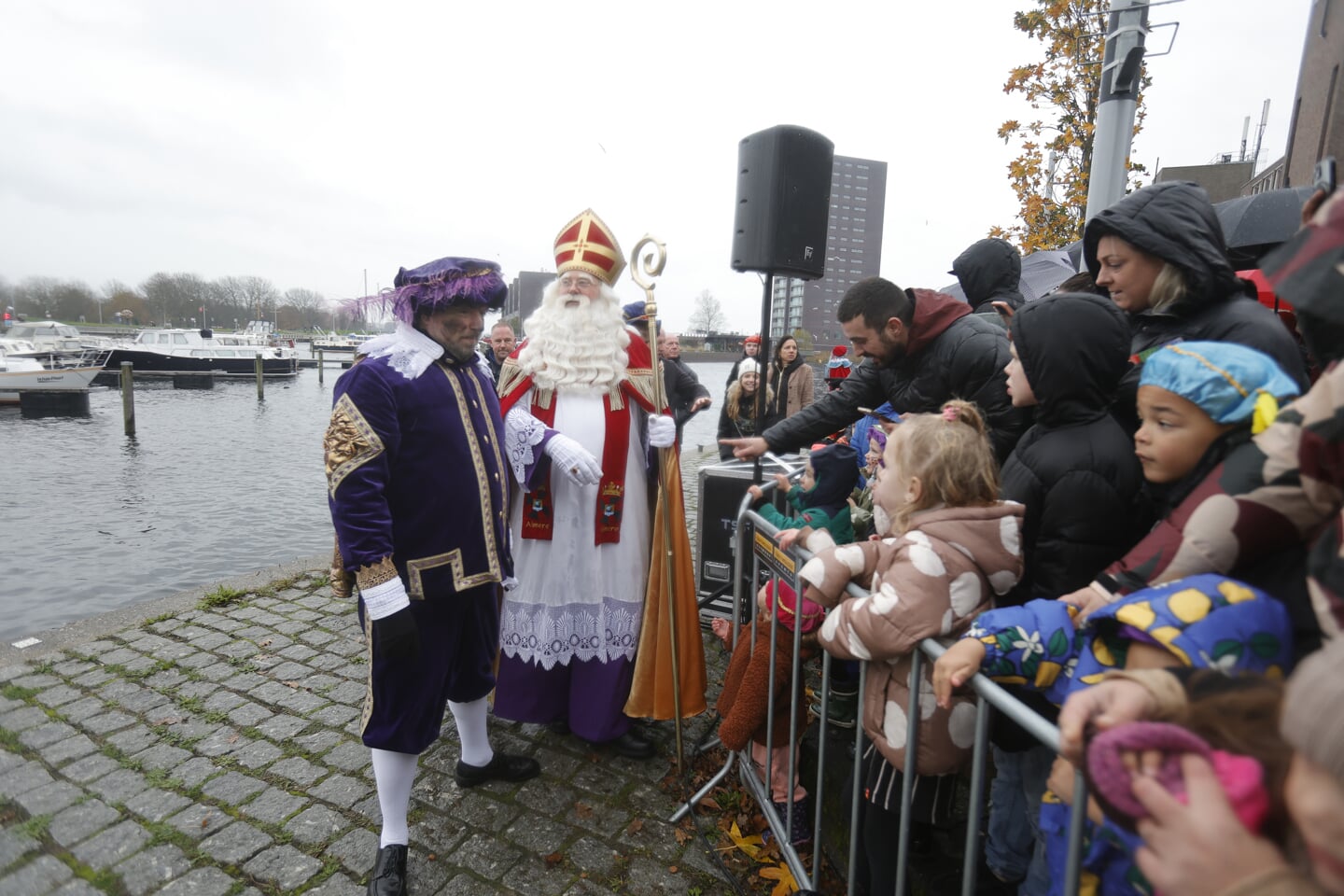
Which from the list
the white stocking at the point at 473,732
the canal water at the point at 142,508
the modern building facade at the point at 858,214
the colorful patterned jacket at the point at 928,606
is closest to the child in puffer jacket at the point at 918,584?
the colorful patterned jacket at the point at 928,606

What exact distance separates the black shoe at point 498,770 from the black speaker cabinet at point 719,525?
1.78 m

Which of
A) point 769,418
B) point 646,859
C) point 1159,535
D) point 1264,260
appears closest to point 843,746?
point 646,859

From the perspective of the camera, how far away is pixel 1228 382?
1.28 meters

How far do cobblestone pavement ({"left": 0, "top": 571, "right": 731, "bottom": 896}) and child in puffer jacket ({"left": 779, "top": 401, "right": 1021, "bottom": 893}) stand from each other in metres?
0.90

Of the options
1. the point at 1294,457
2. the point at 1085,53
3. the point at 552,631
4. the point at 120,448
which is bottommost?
the point at 120,448

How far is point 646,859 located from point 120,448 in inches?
716

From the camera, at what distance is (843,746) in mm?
2701

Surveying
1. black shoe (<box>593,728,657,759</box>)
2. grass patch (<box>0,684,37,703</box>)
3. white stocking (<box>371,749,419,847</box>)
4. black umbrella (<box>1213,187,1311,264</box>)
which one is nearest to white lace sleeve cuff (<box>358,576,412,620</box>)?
white stocking (<box>371,749,419,847</box>)

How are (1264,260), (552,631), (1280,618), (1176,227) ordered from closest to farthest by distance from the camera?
(1264,260) → (1280,618) → (1176,227) → (552,631)

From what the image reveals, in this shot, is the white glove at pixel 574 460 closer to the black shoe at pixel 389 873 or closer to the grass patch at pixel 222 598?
the black shoe at pixel 389 873

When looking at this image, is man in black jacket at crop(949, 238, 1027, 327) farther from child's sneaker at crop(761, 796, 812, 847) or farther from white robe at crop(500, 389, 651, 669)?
child's sneaker at crop(761, 796, 812, 847)

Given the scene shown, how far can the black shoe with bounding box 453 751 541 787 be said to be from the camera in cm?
286

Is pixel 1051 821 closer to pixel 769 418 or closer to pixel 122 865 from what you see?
pixel 122 865

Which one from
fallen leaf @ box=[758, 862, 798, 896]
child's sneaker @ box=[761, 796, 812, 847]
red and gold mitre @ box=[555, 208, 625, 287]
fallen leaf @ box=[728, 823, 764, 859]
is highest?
red and gold mitre @ box=[555, 208, 625, 287]
